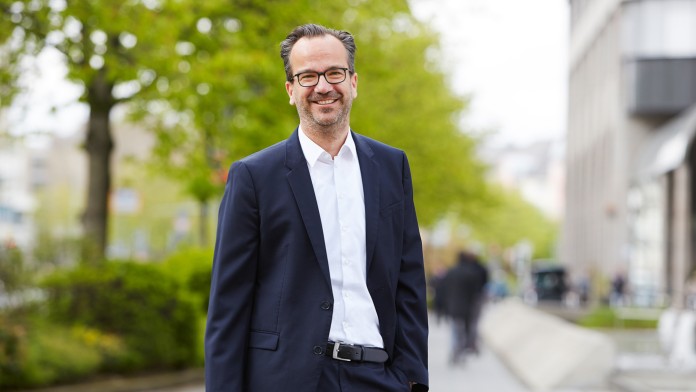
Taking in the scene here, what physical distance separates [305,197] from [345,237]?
0.56 ft

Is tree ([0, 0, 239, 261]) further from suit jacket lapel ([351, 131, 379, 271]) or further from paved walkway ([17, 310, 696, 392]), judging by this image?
suit jacket lapel ([351, 131, 379, 271])

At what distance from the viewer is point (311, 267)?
4.02 meters

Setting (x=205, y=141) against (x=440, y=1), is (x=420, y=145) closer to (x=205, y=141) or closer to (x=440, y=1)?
(x=440, y=1)

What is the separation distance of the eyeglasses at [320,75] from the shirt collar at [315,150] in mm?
206

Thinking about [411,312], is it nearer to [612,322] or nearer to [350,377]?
[350,377]

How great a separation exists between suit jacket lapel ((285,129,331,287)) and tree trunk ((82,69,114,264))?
14055 millimetres

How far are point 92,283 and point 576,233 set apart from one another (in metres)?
54.3

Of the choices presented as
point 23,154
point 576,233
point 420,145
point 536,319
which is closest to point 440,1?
point 536,319

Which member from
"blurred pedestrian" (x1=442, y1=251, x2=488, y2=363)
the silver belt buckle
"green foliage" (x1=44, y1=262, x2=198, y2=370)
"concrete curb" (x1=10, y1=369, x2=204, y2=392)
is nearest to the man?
the silver belt buckle

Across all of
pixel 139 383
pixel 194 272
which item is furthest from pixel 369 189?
pixel 194 272

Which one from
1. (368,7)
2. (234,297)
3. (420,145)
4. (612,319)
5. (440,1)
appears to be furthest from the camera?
(420,145)

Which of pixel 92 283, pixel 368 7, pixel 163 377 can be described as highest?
pixel 368 7

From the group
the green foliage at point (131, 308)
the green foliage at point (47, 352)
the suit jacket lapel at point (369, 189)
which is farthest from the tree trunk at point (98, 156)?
the suit jacket lapel at point (369, 189)

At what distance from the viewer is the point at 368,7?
1792 centimetres
